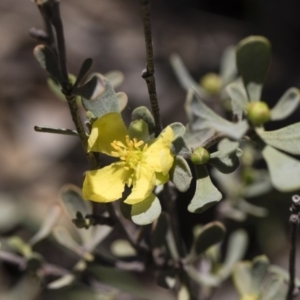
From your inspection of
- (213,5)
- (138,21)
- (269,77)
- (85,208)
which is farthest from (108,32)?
(85,208)

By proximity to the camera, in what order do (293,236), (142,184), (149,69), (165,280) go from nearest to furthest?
(149,69) → (142,184) → (293,236) → (165,280)

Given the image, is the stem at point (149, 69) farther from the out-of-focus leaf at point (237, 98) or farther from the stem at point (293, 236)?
the stem at point (293, 236)

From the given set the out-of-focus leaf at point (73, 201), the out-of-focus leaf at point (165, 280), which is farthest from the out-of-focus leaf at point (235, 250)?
the out-of-focus leaf at point (73, 201)

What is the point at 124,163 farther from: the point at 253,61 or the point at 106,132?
the point at 253,61

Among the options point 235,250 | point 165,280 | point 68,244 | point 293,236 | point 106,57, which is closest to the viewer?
point 293,236

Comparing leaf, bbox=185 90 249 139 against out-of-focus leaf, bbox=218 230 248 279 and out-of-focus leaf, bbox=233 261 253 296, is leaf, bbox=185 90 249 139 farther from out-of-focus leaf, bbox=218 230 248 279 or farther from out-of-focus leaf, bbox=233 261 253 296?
out-of-focus leaf, bbox=218 230 248 279

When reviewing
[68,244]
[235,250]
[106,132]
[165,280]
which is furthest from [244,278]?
[106,132]

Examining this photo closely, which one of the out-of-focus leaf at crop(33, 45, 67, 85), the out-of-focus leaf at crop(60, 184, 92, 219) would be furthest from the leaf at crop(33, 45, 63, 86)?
the out-of-focus leaf at crop(60, 184, 92, 219)
